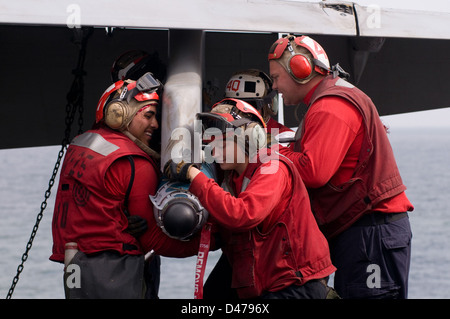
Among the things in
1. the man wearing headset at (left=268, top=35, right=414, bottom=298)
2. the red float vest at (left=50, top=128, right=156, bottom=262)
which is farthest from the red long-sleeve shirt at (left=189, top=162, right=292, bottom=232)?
the red float vest at (left=50, top=128, right=156, bottom=262)

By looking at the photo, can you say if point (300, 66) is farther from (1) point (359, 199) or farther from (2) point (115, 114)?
(2) point (115, 114)

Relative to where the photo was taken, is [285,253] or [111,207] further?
[111,207]

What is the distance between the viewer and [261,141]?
13.3 feet

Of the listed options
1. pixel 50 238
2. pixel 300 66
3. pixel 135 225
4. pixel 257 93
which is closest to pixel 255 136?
pixel 300 66

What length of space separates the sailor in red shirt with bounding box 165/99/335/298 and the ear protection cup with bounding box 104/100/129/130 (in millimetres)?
484

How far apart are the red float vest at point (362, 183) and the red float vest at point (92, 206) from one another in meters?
1.09

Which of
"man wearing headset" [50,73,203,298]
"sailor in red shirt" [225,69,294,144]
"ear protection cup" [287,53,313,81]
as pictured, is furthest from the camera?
"sailor in red shirt" [225,69,294,144]

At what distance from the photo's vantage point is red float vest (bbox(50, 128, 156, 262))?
13.8 ft

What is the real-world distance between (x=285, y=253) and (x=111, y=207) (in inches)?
39.6

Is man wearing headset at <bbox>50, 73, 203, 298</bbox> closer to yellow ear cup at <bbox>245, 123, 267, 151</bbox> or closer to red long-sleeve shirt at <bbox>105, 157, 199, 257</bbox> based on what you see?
red long-sleeve shirt at <bbox>105, 157, 199, 257</bbox>

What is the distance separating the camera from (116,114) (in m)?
4.38

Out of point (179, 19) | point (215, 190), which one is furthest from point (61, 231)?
point (179, 19)

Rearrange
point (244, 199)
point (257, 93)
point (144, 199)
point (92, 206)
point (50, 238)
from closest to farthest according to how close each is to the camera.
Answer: point (244, 199), point (92, 206), point (144, 199), point (257, 93), point (50, 238)

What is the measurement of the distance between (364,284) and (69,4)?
231 cm
